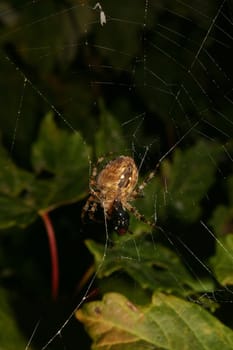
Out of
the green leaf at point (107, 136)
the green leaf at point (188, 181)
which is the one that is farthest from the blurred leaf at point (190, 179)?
the green leaf at point (107, 136)

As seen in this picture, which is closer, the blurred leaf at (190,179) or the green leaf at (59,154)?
the blurred leaf at (190,179)

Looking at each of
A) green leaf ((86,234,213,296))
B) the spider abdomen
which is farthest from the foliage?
the spider abdomen

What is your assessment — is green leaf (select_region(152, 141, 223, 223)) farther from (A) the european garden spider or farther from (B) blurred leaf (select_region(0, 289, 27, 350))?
(B) blurred leaf (select_region(0, 289, 27, 350))

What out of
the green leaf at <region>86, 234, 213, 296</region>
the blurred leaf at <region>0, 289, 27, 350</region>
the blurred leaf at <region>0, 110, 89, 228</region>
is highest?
the blurred leaf at <region>0, 110, 89, 228</region>

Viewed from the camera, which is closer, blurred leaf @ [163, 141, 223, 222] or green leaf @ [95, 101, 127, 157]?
blurred leaf @ [163, 141, 223, 222]

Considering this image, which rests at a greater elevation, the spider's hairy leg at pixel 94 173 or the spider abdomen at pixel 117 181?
the spider's hairy leg at pixel 94 173

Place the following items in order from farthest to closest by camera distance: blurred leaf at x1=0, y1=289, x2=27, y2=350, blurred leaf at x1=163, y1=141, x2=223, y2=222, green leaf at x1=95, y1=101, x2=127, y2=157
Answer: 1. green leaf at x1=95, y1=101, x2=127, y2=157
2. blurred leaf at x1=163, y1=141, x2=223, y2=222
3. blurred leaf at x1=0, y1=289, x2=27, y2=350

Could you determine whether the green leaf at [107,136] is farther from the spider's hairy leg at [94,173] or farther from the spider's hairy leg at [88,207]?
the spider's hairy leg at [88,207]

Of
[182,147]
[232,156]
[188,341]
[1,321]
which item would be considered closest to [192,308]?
[188,341]
